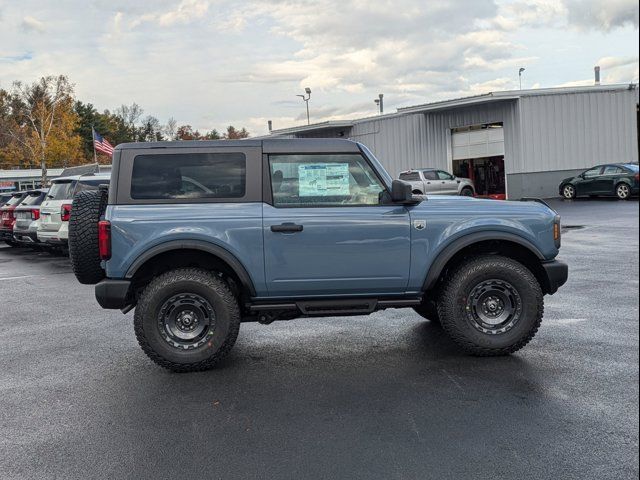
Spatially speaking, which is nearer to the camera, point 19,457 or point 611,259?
point 19,457

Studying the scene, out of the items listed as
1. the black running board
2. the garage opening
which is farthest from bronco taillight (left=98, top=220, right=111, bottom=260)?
the garage opening

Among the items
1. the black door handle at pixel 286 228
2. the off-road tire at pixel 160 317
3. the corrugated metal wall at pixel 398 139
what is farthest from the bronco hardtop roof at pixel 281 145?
the corrugated metal wall at pixel 398 139

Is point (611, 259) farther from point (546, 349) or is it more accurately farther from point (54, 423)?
point (54, 423)

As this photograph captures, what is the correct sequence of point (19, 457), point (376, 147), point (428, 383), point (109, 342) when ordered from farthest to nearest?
1. point (376, 147)
2. point (109, 342)
3. point (428, 383)
4. point (19, 457)

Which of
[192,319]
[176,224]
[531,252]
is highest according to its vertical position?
[176,224]

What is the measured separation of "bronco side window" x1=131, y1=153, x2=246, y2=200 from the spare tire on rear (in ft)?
1.60

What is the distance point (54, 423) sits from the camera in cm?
434

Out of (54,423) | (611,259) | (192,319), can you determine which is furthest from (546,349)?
(611,259)

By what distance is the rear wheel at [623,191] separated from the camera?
78.6 feet

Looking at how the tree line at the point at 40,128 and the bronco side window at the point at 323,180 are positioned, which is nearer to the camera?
the bronco side window at the point at 323,180

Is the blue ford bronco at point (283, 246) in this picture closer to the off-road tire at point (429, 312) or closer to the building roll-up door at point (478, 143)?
the off-road tire at point (429, 312)

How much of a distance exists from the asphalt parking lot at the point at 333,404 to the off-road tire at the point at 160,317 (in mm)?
175

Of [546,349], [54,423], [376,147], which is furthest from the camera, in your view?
[376,147]

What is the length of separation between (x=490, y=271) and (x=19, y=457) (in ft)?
12.8
